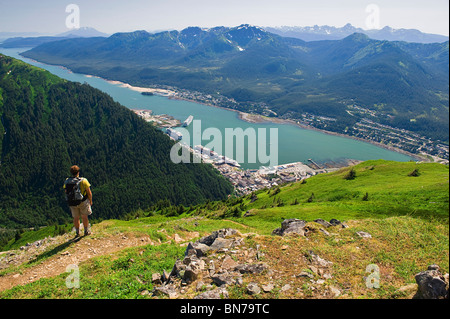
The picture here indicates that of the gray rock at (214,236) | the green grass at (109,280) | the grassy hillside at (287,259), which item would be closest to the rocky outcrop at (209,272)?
the grassy hillside at (287,259)

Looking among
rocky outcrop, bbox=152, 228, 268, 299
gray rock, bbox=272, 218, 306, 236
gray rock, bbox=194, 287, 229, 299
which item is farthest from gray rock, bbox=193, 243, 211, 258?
gray rock, bbox=272, 218, 306, 236

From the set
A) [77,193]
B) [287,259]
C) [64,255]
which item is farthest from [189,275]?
[64,255]

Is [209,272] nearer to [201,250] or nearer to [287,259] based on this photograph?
[201,250]

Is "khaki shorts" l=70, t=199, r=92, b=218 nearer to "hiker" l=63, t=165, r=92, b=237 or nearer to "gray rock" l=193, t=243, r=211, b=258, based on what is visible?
"hiker" l=63, t=165, r=92, b=237

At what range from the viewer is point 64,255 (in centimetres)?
1157

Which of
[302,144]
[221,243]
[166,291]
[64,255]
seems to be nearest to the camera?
[166,291]

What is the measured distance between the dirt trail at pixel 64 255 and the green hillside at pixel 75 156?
69981mm

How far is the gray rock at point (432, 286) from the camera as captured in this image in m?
6.44

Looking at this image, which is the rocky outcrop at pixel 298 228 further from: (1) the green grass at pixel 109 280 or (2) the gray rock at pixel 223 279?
(1) the green grass at pixel 109 280

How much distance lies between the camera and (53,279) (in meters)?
9.35

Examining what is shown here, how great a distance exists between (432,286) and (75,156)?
397 ft

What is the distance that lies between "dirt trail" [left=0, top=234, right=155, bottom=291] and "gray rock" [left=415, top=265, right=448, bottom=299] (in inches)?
514

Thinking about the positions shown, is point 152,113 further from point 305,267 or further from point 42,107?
point 305,267
